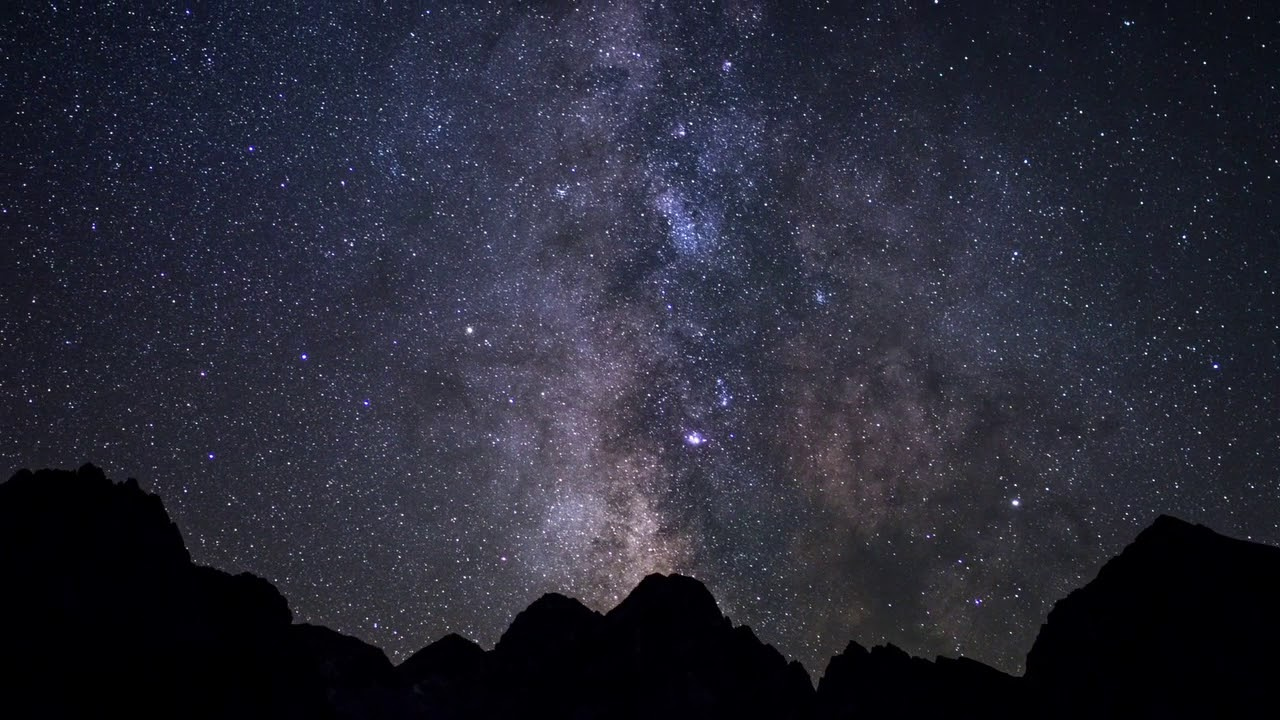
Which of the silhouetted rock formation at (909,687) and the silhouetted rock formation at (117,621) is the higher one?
the silhouetted rock formation at (117,621)

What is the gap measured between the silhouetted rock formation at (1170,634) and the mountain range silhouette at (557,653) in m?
0.07

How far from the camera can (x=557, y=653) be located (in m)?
44.8

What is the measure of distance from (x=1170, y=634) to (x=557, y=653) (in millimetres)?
31063

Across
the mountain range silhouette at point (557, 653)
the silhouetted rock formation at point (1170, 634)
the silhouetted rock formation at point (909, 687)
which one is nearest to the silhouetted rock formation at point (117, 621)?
the mountain range silhouette at point (557, 653)

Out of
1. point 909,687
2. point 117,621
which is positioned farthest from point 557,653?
point 117,621

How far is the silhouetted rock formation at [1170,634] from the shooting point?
27.6m

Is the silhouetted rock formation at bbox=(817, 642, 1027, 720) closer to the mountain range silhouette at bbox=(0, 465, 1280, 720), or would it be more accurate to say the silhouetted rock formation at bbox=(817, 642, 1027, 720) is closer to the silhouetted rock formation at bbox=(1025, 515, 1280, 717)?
the mountain range silhouette at bbox=(0, 465, 1280, 720)

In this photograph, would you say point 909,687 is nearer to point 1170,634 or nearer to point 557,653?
point 1170,634

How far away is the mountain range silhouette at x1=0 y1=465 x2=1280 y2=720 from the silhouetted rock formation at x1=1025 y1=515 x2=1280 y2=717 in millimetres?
66

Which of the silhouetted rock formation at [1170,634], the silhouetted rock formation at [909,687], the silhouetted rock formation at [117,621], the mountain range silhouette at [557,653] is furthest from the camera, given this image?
the silhouetted rock formation at [909,687]

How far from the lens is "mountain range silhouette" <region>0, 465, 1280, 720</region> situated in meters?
24.8

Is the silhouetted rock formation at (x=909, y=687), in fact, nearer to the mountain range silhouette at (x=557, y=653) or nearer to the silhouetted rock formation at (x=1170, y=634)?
the mountain range silhouette at (x=557, y=653)

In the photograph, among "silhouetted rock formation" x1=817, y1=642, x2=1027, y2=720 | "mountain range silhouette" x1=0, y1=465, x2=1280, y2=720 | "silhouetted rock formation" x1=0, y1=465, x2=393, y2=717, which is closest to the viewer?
"silhouetted rock formation" x1=0, y1=465, x2=393, y2=717

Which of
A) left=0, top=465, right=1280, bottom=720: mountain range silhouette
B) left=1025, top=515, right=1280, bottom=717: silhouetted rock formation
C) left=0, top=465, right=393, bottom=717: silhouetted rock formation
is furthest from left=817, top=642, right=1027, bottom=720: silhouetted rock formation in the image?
left=0, top=465, right=393, bottom=717: silhouetted rock formation
